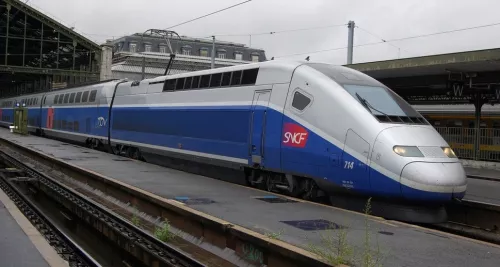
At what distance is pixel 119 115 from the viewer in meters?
19.1

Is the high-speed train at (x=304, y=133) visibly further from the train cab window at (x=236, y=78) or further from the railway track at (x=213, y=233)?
the railway track at (x=213, y=233)

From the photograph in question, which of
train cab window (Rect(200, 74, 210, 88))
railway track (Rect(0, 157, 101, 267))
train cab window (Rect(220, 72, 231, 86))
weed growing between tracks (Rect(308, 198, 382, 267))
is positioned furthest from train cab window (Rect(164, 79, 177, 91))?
weed growing between tracks (Rect(308, 198, 382, 267))

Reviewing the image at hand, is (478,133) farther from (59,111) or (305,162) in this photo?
(59,111)

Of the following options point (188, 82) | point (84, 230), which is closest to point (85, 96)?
point (188, 82)

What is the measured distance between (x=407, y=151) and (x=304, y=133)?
2133mm

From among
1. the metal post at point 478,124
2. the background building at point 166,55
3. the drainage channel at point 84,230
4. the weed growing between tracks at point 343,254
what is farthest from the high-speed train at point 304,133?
the background building at point 166,55

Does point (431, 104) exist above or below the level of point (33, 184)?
above

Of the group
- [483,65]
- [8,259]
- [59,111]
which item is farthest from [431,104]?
[8,259]

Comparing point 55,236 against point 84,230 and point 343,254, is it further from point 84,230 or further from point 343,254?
point 343,254

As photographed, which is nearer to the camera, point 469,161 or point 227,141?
point 227,141

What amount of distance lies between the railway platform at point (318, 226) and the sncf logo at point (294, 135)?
1.12 metres

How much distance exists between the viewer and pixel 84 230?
11.2 metres

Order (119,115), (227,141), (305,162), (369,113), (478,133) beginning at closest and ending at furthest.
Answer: (369,113) < (305,162) < (227,141) < (119,115) < (478,133)

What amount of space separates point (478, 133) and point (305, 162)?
17698 millimetres
